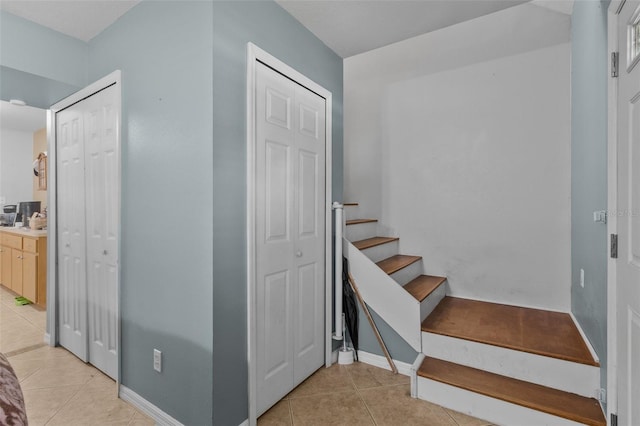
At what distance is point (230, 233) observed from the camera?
1.64m

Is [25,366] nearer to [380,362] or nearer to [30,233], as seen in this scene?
[30,233]

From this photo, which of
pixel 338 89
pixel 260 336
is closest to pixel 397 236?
pixel 338 89

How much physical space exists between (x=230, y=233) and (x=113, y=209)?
1.05 m

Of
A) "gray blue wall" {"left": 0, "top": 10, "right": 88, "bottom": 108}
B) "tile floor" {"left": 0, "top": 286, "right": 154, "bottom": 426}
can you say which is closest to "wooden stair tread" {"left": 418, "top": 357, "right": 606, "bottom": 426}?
"tile floor" {"left": 0, "top": 286, "right": 154, "bottom": 426}

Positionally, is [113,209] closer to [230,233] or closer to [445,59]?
[230,233]

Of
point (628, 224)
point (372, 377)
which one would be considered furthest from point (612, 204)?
point (372, 377)

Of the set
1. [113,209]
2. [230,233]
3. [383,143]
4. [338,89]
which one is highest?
[338,89]

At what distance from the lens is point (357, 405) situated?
197cm

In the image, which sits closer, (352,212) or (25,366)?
(25,366)

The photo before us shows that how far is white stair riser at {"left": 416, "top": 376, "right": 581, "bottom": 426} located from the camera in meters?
1.71

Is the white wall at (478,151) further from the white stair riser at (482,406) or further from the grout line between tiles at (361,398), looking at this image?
the grout line between tiles at (361,398)

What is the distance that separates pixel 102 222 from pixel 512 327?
308 cm

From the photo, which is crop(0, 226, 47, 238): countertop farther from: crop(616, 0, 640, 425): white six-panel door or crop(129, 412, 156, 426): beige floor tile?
crop(616, 0, 640, 425): white six-panel door

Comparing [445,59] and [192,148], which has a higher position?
[445,59]
